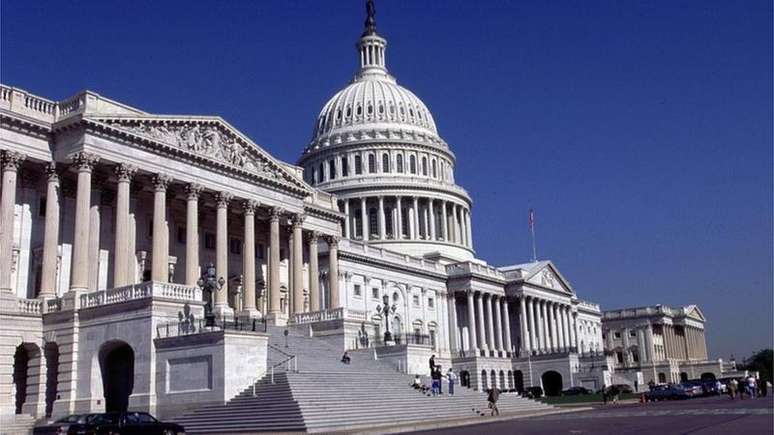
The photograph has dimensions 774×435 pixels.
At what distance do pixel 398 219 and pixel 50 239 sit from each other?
7948cm

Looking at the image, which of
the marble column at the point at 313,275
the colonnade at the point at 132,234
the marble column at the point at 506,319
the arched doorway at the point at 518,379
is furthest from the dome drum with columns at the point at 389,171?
the colonnade at the point at 132,234

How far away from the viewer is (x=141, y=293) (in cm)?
4412

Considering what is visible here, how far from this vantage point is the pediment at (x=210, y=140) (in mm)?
52219

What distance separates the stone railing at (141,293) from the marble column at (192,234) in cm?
756

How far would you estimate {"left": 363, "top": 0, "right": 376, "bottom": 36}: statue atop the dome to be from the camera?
153375 millimetres

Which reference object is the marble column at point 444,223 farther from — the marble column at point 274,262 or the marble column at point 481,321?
the marble column at point 274,262

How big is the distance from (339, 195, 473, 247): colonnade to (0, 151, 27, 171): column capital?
76.0m

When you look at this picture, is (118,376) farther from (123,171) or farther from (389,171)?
(389,171)

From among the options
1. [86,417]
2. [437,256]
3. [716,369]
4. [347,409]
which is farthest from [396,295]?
[716,369]

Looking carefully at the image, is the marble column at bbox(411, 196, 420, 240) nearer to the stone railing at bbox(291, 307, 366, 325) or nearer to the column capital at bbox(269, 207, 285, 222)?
the column capital at bbox(269, 207, 285, 222)

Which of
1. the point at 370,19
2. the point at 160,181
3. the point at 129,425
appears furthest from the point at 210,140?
the point at 370,19

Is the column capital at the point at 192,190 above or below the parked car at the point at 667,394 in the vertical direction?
above

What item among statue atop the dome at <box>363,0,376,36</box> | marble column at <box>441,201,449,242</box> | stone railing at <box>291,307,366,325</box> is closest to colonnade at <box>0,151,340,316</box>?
stone railing at <box>291,307,366,325</box>

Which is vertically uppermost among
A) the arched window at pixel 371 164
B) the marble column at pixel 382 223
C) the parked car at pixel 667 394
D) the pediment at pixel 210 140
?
the arched window at pixel 371 164
